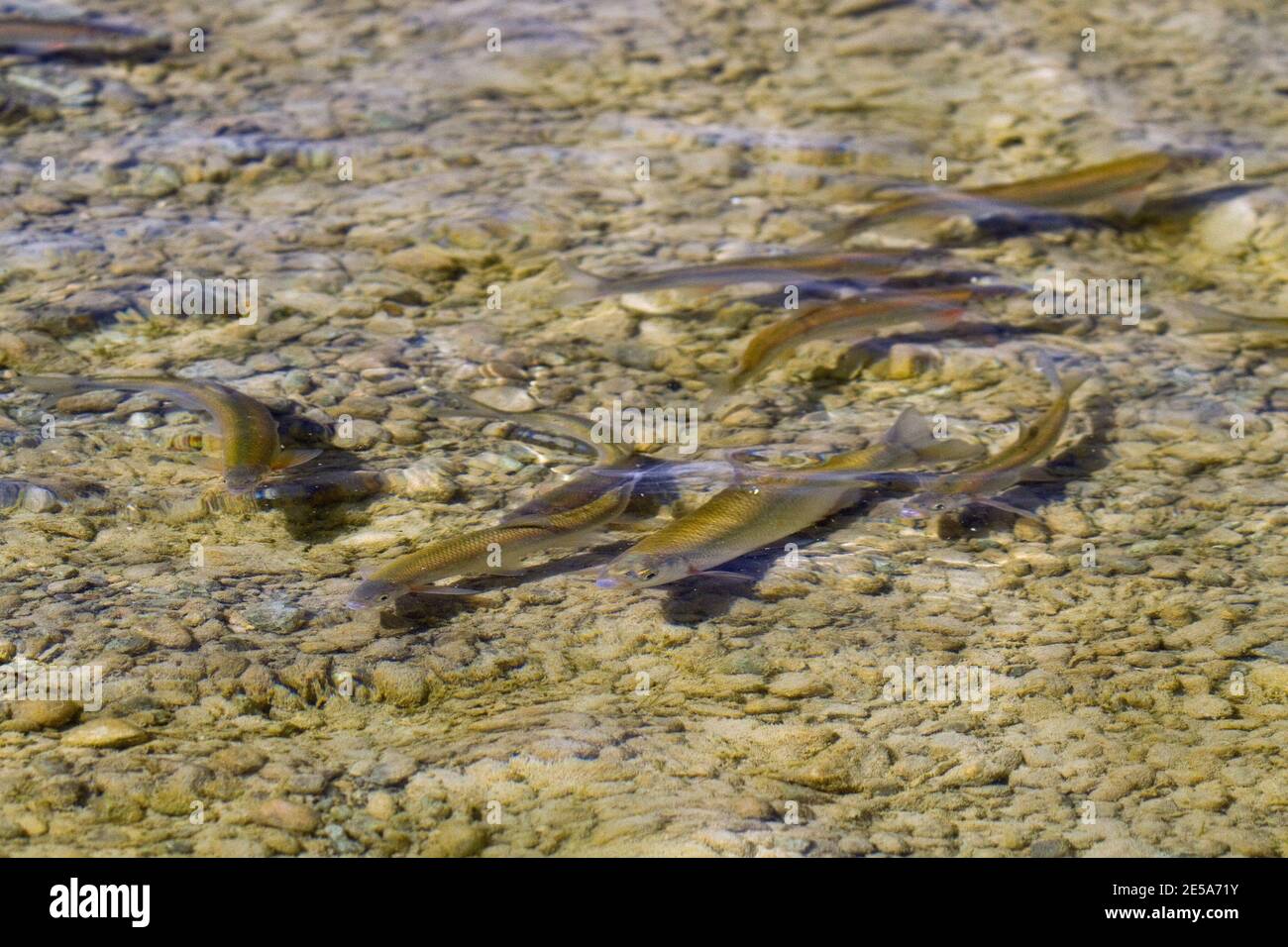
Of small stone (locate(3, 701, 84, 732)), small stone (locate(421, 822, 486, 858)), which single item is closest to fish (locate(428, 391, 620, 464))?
small stone (locate(421, 822, 486, 858))

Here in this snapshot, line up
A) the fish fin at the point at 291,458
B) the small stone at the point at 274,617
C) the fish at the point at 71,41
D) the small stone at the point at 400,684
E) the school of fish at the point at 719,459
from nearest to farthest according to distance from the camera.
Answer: the small stone at the point at 400,684, the small stone at the point at 274,617, the school of fish at the point at 719,459, the fish fin at the point at 291,458, the fish at the point at 71,41

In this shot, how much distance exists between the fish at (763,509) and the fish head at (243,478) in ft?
4.13

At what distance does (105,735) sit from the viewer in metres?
3.66

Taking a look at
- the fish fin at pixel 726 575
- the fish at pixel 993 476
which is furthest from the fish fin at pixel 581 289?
the fish fin at pixel 726 575

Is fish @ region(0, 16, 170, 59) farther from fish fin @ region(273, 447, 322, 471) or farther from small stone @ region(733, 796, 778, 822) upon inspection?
small stone @ region(733, 796, 778, 822)

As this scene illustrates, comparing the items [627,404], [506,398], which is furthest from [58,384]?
[627,404]

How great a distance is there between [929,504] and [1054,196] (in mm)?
3002

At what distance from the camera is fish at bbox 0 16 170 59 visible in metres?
8.57

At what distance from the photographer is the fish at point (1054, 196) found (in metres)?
7.11

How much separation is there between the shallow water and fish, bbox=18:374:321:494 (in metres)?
0.11

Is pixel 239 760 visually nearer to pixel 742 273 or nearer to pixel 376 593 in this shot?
pixel 376 593

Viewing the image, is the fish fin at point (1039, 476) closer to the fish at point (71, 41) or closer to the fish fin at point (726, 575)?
the fish fin at point (726, 575)

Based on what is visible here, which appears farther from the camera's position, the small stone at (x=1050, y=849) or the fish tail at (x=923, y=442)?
the fish tail at (x=923, y=442)
